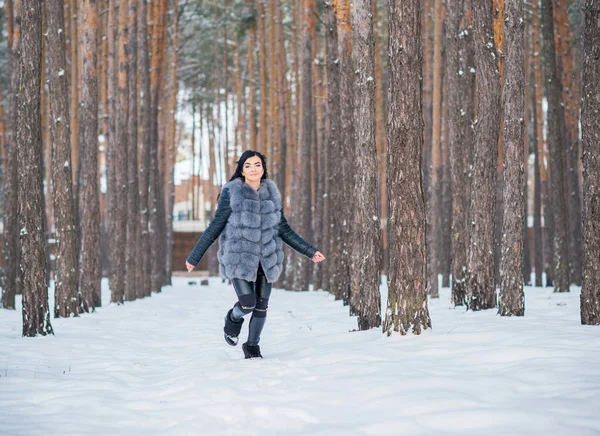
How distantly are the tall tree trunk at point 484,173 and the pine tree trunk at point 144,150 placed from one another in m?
9.23

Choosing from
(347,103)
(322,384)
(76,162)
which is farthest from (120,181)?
(322,384)

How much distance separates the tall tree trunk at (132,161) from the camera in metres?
15.9

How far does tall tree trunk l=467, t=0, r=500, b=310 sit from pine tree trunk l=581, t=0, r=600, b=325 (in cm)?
250

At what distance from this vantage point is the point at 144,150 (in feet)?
58.3

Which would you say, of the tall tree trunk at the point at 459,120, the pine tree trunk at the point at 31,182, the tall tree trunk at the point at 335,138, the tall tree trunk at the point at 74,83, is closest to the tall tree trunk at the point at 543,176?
the tall tree trunk at the point at 335,138

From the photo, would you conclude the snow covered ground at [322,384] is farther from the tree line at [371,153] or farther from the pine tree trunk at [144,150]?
the pine tree trunk at [144,150]

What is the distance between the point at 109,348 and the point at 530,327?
4505 millimetres

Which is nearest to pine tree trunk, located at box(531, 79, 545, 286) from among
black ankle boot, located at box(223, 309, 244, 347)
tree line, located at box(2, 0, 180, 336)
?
tree line, located at box(2, 0, 180, 336)

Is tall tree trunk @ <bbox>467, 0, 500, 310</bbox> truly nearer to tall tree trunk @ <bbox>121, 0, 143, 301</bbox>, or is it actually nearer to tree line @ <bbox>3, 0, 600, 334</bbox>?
tree line @ <bbox>3, 0, 600, 334</bbox>

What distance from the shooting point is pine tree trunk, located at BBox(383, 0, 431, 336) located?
7.09m

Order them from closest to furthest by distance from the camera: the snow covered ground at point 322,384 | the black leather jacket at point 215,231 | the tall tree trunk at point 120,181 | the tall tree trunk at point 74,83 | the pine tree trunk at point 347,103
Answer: the snow covered ground at point 322,384
the black leather jacket at point 215,231
the pine tree trunk at point 347,103
the tall tree trunk at point 120,181
the tall tree trunk at point 74,83

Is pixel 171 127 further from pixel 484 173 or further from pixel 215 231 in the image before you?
pixel 215 231

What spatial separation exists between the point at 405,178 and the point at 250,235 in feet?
5.37

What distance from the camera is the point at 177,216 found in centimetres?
5775
